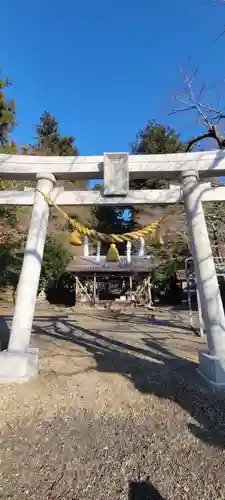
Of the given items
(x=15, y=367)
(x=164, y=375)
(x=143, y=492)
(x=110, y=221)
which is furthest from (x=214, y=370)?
(x=110, y=221)

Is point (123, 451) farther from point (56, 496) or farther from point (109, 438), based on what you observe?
point (56, 496)

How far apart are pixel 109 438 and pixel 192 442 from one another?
0.74 m

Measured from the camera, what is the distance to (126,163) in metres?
4.56

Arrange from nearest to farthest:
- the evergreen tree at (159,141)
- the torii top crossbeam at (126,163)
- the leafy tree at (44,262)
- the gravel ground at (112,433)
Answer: the gravel ground at (112,433) < the torii top crossbeam at (126,163) < the leafy tree at (44,262) < the evergreen tree at (159,141)

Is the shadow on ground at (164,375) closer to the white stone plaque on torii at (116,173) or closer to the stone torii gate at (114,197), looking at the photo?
the stone torii gate at (114,197)

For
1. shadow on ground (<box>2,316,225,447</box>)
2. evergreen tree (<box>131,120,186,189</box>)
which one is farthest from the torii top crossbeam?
evergreen tree (<box>131,120,186,189</box>)

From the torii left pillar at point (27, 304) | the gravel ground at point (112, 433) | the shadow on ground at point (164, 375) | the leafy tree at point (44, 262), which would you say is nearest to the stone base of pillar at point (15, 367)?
the torii left pillar at point (27, 304)

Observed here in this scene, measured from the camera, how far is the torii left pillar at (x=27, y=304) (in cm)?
383

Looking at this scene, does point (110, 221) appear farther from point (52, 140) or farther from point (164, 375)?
point (164, 375)

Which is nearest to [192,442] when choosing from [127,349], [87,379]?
[87,379]

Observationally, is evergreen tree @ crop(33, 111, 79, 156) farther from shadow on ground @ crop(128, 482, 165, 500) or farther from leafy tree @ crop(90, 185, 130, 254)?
shadow on ground @ crop(128, 482, 165, 500)

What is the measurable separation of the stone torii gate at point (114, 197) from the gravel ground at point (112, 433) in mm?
537

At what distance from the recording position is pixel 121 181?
452cm

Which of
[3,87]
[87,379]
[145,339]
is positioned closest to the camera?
[87,379]
